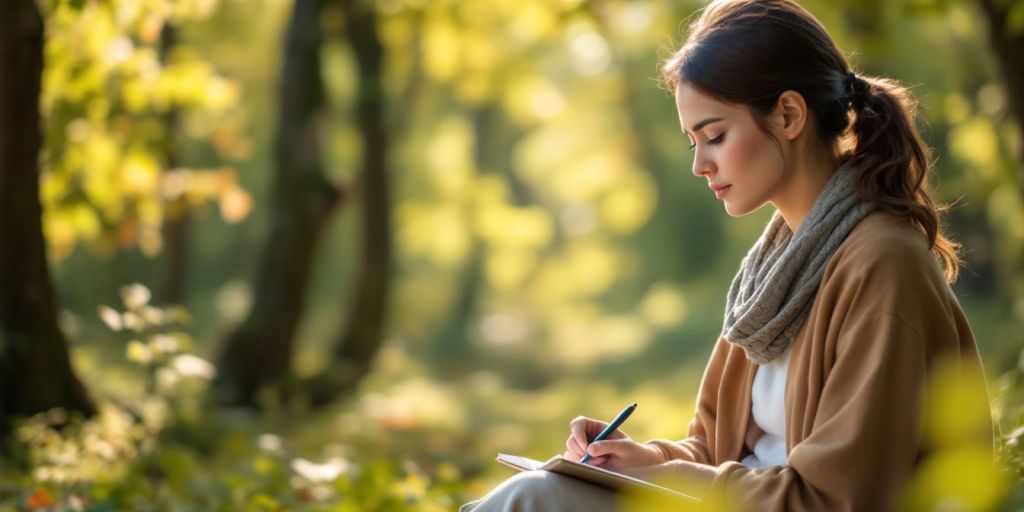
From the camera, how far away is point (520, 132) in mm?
20953

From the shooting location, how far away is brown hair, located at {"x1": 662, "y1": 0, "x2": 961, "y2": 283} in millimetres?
2424

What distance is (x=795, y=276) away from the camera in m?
2.44

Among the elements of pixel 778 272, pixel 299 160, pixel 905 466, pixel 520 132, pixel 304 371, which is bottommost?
pixel 905 466

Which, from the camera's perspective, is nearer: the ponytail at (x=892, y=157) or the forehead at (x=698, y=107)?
the ponytail at (x=892, y=157)

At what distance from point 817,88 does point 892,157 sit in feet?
0.66

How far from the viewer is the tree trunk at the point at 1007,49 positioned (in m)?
5.52

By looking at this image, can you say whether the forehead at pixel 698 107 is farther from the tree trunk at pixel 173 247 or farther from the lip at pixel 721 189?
the tree trunk at pixel 173 247

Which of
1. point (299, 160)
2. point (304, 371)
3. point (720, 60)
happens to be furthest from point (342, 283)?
point (720, 60)

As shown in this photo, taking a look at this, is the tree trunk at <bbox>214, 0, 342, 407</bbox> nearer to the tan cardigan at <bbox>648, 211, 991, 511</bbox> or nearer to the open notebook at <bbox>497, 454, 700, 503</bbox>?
the open notebook at <bbox>497, 454, 700, 503</bbox>

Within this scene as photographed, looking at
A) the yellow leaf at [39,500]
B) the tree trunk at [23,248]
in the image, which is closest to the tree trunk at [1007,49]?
the tree trunk at [23,248]

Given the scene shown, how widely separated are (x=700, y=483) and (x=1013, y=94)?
4040 millimetres

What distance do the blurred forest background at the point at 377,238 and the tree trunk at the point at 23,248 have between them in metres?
0.01

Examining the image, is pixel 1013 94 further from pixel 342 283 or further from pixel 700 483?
pixel 342 283

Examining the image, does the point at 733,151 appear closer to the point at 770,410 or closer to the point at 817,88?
the point at 817,88
